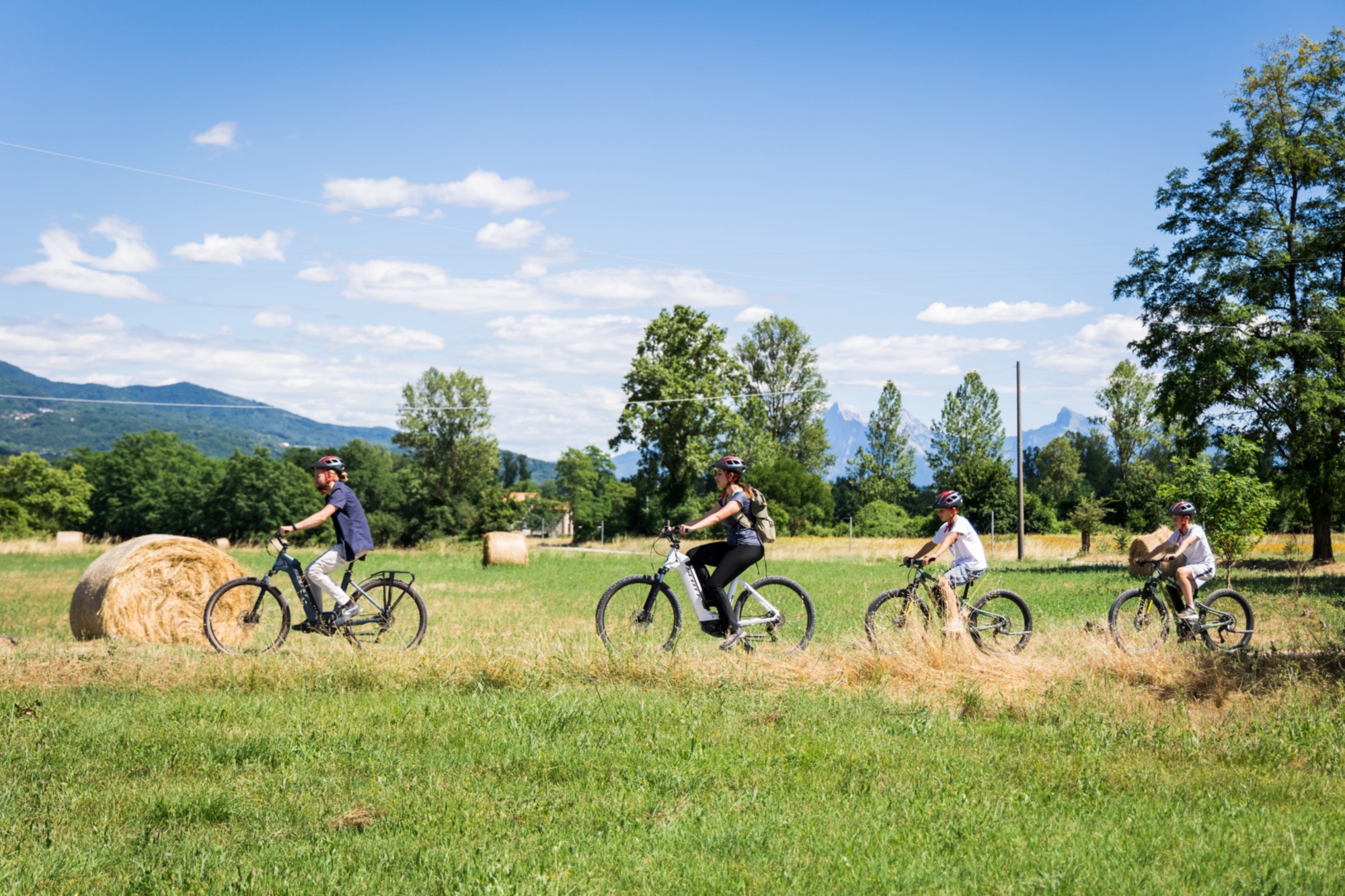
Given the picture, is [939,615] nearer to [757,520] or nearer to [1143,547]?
[757,520]

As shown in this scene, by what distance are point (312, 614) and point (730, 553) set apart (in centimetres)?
457

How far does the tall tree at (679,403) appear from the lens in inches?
2190

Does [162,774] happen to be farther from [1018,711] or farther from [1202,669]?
[1202,669]

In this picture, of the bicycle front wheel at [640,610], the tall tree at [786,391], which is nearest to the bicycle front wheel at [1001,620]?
the bicycle front wheel at [640,610]

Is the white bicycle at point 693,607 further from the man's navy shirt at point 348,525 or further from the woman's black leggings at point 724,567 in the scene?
the man's navy shirt at point 348,525

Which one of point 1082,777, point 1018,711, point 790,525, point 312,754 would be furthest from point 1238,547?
point 790,525

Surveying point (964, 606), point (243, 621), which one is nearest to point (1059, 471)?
point (964, 606)

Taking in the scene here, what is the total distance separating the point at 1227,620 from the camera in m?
11.3

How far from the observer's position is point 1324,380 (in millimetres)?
27312

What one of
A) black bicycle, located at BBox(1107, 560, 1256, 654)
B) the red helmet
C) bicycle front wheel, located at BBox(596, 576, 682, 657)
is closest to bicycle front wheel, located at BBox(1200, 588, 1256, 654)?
black bicycle, located at BBox(1107, 560, 1256, 654)

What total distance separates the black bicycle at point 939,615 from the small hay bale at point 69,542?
34001 mm

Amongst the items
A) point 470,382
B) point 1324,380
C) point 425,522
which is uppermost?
point 470,382

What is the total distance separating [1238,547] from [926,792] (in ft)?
57.4

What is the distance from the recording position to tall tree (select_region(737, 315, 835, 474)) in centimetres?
7406
